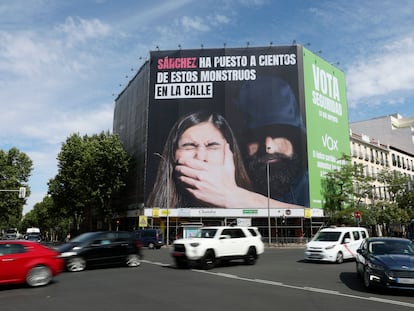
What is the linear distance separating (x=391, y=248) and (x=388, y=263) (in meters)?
1.83

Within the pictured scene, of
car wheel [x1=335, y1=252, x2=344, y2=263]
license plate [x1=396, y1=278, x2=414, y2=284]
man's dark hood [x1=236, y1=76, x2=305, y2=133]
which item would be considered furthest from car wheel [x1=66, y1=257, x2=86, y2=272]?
man's dark hood [x1=236, y1=76, x2=305, y2=133]

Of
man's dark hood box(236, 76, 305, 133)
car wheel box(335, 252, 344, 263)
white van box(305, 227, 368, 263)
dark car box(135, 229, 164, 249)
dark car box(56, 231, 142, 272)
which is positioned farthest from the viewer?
man's dark hood box(236, 76, 305, 133)

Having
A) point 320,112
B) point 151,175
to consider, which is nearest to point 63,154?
point 151,175

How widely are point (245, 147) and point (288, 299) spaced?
4023 cm

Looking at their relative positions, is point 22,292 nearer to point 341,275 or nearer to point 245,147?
point 341,275

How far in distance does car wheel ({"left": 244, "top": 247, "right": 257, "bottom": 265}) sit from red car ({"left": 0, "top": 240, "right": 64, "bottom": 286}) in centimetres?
908

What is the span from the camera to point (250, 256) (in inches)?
746

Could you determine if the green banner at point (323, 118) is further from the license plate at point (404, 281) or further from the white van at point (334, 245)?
the license plate at point (404, 281)

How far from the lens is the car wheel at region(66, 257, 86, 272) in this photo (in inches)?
629

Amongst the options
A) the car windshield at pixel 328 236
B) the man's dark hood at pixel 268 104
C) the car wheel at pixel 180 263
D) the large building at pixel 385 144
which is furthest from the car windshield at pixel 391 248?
the large building at pixel 385 144

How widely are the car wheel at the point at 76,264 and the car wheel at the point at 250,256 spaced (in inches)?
283

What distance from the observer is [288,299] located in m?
9.95

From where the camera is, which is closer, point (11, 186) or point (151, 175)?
point (151, 175)

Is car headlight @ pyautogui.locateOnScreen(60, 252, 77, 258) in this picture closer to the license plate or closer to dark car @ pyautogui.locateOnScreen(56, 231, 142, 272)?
dark car @ pyautogui.locateOnScreen(56, 231, 142, 272)
